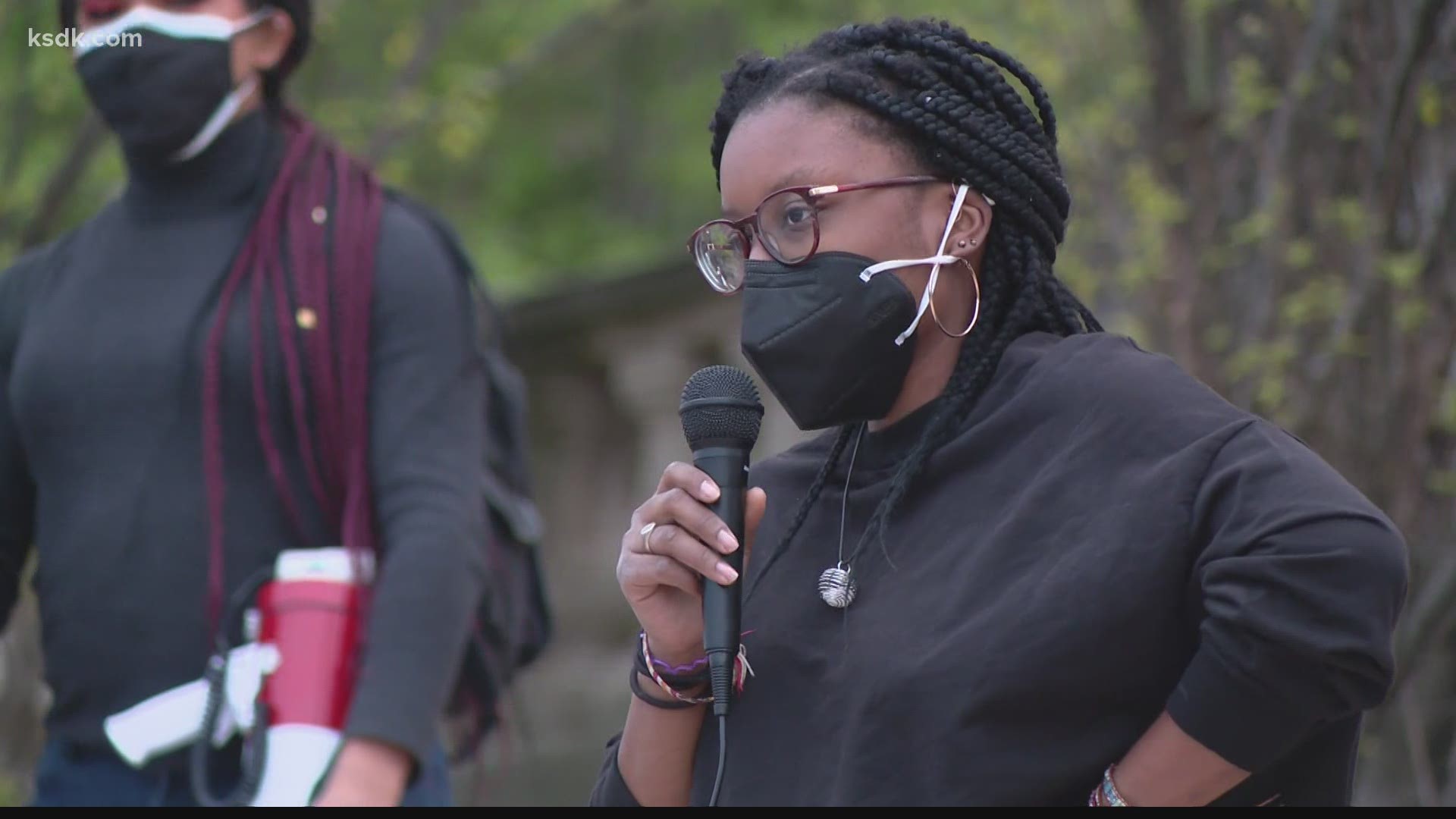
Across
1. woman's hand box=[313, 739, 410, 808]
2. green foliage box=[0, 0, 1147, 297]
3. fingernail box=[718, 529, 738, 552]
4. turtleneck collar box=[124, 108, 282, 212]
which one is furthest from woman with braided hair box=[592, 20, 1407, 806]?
green foliage box=[0, 0, 1147, 297]

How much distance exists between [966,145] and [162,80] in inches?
76.1

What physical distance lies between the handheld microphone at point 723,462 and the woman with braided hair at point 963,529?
0.03 meters

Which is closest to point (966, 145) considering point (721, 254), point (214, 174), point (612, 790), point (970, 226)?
point (970, 226)

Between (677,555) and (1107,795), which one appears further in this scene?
(677,555)

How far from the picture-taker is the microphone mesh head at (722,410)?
2.32 metres

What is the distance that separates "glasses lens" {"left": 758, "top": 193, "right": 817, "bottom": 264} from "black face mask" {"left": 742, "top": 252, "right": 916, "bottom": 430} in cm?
2

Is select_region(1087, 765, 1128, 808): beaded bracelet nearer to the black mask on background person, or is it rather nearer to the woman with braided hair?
the woman with braided hair

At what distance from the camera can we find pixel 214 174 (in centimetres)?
371

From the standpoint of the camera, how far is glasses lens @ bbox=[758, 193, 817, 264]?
2340mm

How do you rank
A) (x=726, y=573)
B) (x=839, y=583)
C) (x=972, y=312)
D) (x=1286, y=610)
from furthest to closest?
(x=972, y=312)
(x=839, y=583)
(x=726, y=573)
(x=1286, y=610)

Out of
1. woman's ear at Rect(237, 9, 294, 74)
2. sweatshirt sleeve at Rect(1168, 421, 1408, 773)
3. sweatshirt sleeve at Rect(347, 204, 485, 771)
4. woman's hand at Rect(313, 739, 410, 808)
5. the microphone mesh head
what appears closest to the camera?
sweatshirt sleeve at Rect(1168, 421, 1408, 773)

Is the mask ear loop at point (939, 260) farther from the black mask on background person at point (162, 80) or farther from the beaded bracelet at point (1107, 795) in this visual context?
the black mask on background person at point (162, 80)

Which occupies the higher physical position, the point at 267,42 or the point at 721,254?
the point at 267,42

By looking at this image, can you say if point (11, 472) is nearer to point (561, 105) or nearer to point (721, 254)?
point (721, 254)
